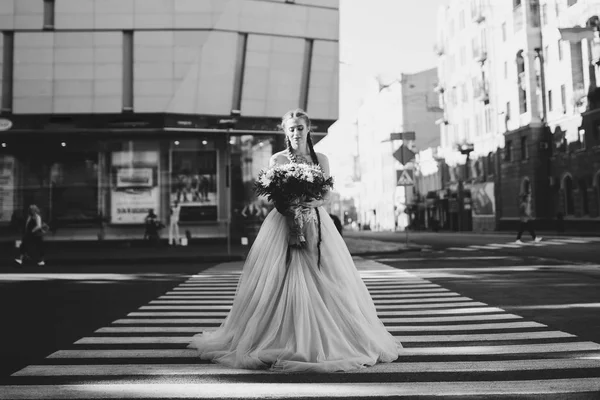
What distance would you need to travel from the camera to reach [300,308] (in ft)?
17.0

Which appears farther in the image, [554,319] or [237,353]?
[554,319]

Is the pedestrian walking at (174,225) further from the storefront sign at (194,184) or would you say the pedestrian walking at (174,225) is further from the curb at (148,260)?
the curb at (148,260)

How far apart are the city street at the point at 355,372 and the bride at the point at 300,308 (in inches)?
Result: 6.9

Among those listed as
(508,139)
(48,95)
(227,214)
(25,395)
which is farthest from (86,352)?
(508,139)

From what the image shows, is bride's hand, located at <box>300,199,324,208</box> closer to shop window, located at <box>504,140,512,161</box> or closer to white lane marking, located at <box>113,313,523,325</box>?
white lane marking, located at <box>113,313,523,325</box>

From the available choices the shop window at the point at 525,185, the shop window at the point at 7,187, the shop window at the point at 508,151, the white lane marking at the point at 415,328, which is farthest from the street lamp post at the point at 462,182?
the white lane marking at the point at 415,328

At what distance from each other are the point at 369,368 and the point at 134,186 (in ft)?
81.4

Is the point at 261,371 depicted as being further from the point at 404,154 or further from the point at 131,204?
the point at 131,204

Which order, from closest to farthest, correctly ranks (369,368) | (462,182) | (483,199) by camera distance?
1. (369,368)
2. (483,199)
3. (462,182)

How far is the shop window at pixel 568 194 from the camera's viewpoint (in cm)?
4269

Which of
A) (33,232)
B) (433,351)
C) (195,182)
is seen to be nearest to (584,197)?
(195,182)

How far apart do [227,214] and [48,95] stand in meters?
9.46

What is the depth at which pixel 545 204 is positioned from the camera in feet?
151

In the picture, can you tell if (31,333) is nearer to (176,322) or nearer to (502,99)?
(176,322)
